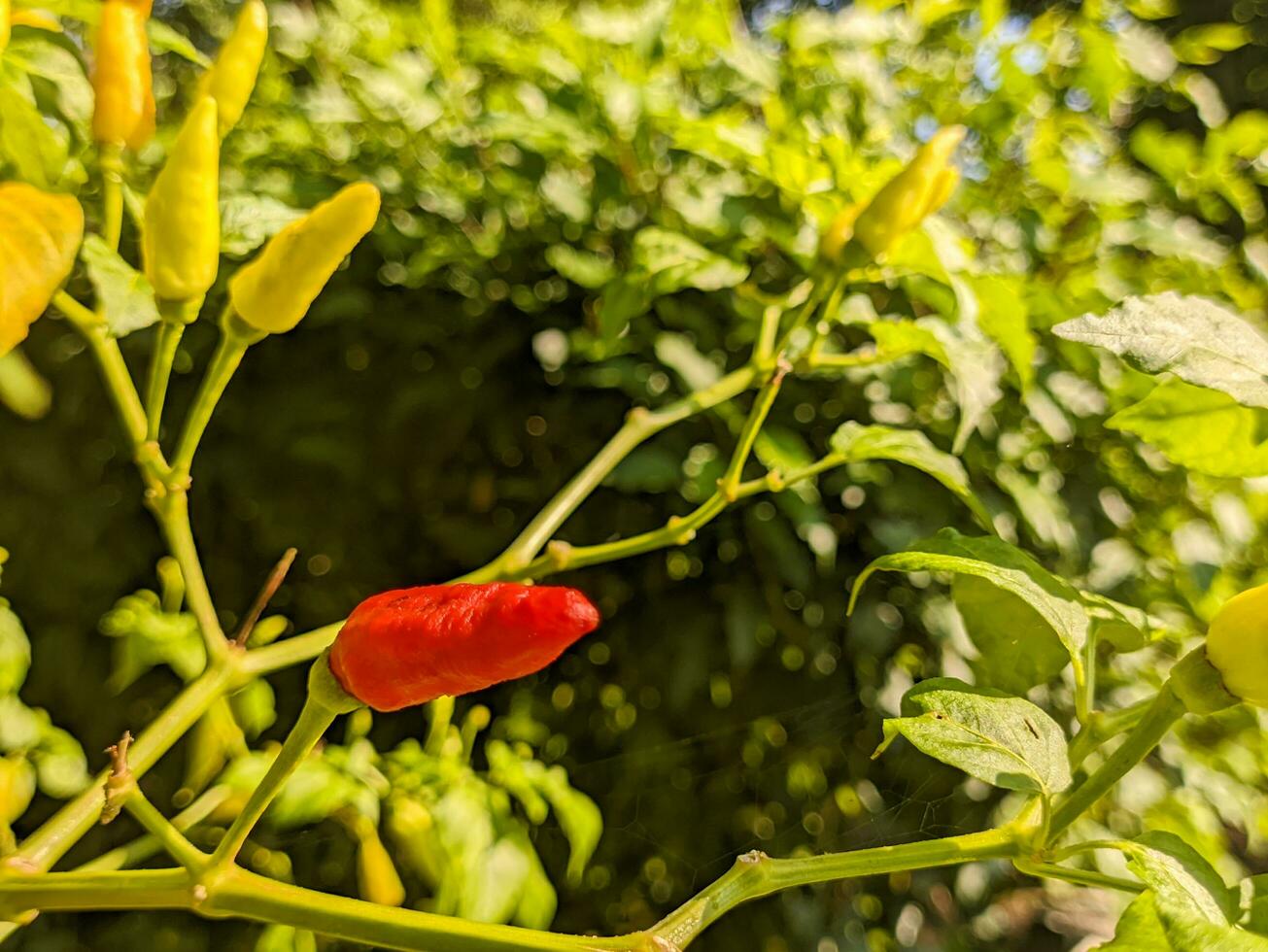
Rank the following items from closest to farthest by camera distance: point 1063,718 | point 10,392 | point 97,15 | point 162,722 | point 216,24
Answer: point 162,722, point 97,15, point 10,392, point 1063,718, point 216,24

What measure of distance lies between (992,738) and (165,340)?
1.51 ft

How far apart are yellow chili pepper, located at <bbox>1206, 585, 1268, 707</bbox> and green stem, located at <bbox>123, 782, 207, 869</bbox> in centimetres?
41

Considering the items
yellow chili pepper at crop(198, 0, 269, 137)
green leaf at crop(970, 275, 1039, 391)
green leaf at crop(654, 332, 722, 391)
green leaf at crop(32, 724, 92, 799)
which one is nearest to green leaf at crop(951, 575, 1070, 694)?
green leaf at crop(970, 275, 1039, 391)

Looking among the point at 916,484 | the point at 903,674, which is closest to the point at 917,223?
the point at 916,484

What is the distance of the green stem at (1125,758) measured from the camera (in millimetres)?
394

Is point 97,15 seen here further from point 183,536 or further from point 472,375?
point 472,375

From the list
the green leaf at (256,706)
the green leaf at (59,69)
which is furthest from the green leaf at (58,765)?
the green leaf at (59,69)

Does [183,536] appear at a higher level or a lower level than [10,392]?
higher

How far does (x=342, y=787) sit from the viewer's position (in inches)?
29.0

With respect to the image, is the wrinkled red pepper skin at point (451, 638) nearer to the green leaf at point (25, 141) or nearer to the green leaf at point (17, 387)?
the green leaf at point (25, 141)

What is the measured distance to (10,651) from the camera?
0.63m

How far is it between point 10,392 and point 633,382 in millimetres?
558

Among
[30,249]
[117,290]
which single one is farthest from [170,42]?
[30,249]

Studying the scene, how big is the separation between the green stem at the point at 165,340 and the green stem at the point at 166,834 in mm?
214
